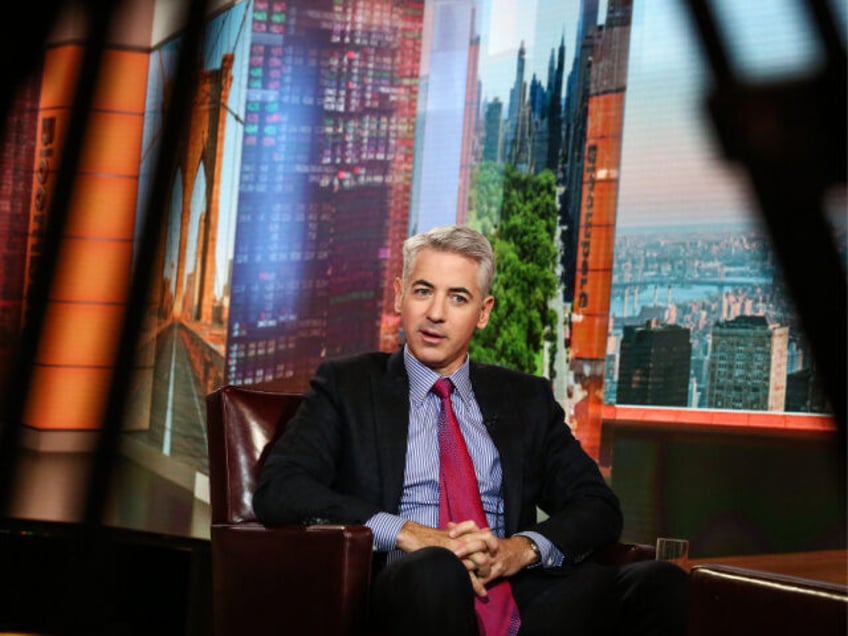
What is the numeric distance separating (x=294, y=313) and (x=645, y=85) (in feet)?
5.03

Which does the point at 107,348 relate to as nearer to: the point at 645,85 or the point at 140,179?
the point at 140,179

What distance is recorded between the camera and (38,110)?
4.28m

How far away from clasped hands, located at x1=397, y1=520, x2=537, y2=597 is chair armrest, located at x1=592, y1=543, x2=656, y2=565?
11.7 inches

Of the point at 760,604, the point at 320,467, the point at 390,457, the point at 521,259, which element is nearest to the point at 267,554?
the point at 320,467

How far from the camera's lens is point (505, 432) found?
244cm

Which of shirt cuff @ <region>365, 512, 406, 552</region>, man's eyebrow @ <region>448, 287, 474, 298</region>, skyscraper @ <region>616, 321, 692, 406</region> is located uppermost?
man's eyebrow @ <region>448, 287, 474, 298</region>

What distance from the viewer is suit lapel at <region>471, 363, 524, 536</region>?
2.37 meters

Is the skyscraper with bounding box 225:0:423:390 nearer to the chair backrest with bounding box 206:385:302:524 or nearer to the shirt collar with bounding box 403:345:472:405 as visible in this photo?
the chair backrest with bounding box 206:385:302:524

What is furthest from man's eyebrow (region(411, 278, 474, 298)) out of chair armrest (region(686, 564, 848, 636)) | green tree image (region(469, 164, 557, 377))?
green tree image (region(469, 164, 557, 377))

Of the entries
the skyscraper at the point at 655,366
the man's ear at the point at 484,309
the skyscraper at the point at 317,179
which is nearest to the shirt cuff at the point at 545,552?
the man's ear at the point at 484,309

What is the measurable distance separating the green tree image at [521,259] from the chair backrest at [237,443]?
158 cm

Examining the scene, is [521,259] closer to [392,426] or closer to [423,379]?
[423,379]

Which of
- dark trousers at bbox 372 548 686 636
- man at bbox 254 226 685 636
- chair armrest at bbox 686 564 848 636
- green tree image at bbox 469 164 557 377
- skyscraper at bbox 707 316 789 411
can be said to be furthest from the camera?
green tree image at bbox 469 164 557 377

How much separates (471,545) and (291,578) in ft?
1.17
